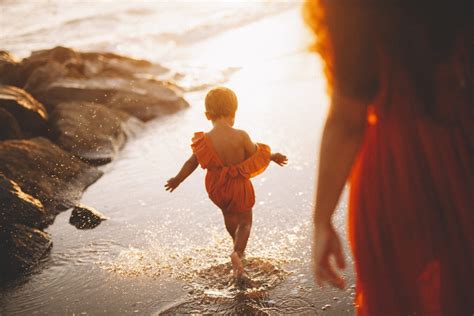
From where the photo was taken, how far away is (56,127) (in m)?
7.67

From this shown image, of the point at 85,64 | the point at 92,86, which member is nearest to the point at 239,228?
the point at 92,86

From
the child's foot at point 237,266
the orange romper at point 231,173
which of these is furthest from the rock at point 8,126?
the child's foot at point 237,266

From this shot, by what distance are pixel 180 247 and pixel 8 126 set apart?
387 centimetres

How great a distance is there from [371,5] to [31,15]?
2760cm

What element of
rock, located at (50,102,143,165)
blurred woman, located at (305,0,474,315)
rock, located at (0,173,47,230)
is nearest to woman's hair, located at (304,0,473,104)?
blurred woman, located at (305,0,474,315)

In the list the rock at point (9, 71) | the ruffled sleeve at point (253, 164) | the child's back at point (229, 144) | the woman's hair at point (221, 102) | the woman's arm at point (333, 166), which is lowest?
the woman's arm at point (333, 166)

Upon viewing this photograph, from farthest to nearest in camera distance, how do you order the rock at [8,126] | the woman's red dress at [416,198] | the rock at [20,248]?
the rock at [8,126] → the rock at [20,248] → the woman's red dress at [416,198]

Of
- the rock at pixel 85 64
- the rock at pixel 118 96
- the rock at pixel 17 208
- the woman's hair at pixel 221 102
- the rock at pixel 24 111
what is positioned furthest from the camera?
the rock at pixel 85 64

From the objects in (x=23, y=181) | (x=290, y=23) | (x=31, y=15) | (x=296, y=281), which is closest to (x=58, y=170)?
(x=23, y=181)

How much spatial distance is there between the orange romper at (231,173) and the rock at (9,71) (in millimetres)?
8054

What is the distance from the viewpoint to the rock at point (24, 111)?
24.6 ft

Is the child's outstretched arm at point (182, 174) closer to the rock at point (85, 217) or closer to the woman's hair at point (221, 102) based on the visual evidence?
the woman's hair at point (221, 102)

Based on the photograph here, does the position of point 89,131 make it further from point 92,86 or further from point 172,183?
point 172,183

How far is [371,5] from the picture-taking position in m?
1.34
